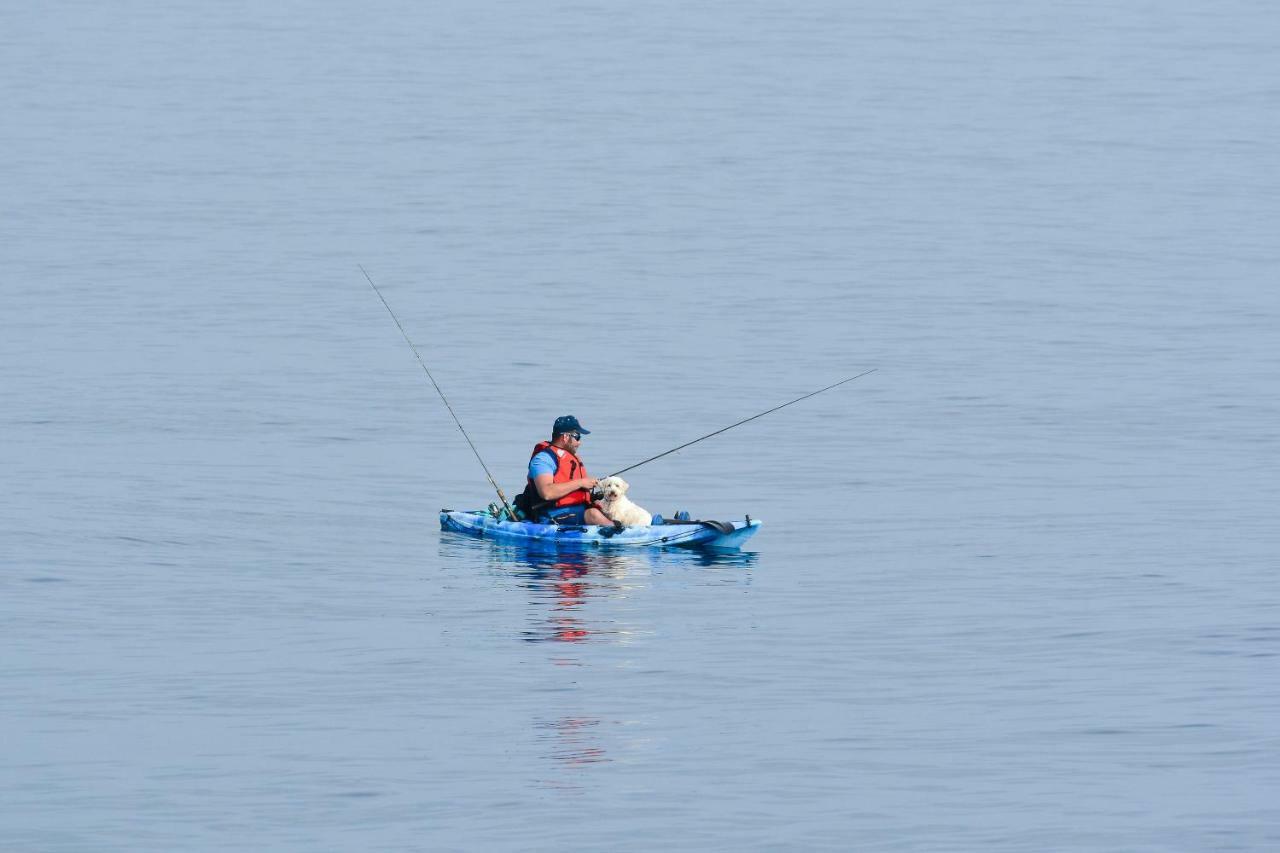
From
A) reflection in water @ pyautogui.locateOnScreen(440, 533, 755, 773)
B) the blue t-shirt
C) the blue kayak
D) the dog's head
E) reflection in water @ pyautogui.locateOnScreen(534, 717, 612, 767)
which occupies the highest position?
the blue t-shirt

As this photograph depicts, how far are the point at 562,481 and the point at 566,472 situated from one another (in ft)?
0.37

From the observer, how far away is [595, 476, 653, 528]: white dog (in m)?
23.1

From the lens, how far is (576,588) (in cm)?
2138

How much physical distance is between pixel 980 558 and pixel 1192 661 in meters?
5.70

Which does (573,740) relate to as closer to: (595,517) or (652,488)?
(595,517)

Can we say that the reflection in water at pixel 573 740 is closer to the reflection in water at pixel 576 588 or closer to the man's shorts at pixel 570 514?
the reflection in water at pixel 576 588

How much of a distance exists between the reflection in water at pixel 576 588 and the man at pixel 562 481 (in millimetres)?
373

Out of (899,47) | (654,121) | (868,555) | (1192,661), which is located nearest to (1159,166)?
(654,121)

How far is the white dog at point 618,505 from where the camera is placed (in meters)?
23.1

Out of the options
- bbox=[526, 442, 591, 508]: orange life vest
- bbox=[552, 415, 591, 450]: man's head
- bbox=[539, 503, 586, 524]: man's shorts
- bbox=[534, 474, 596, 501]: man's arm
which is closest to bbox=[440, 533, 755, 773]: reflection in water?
bbox=[539, 503, 586, 524]: man's shorts

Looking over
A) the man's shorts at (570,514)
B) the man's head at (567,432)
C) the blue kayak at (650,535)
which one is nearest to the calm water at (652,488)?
the blue kayak at (650,535)

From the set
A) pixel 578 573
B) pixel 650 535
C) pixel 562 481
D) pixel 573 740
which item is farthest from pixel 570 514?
pixel 573 740

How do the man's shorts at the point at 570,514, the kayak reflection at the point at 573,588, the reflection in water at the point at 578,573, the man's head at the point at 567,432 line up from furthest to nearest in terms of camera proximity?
the man's shorts at the point at 570,514 → the man's head at the point at 567,432 → the reflection in water at the point at 578,573 → the kayak reflection at the point at 573,588

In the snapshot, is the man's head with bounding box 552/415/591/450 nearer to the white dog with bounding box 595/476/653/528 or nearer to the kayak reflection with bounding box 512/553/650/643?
the white dog with bounding box 595/476/653/528
